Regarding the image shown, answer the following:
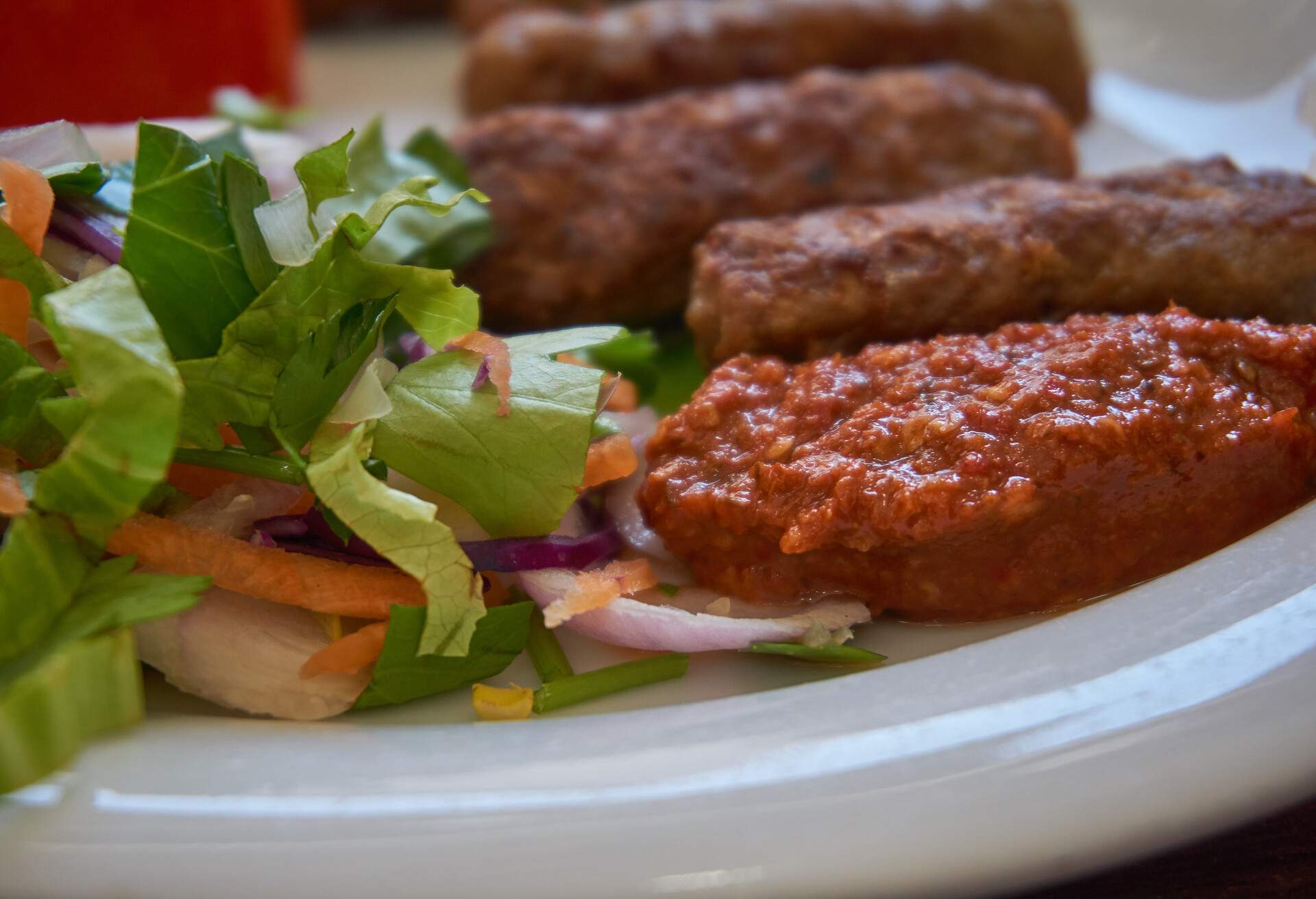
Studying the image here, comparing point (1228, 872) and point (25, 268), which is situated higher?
point (25, 268)

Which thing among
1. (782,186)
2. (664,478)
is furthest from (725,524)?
(782,186)

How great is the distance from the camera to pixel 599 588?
1.81 m

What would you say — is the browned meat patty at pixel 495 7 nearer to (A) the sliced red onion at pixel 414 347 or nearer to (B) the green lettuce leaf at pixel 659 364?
(B) the green lettuce leaf at pixel 659 364

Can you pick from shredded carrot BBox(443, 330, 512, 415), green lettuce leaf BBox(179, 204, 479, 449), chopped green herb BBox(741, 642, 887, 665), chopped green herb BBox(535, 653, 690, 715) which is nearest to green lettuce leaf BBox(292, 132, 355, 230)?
green lettuce leaf BBox(179, 204, 479, 449)

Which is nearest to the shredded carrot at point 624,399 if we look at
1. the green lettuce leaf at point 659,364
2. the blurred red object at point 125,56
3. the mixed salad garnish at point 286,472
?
the green lettuce leaf at point 659,364

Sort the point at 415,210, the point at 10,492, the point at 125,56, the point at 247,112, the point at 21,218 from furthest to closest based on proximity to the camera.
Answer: the point at 125,56 < the point at 247,112 < the point at 415,210 < the point at 21,218 < the point at 10,492

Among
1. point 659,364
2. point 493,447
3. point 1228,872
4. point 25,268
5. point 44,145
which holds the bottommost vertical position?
point 1228,872

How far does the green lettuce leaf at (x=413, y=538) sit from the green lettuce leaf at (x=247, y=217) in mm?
374

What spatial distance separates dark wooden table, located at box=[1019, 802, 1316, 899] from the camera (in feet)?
5.06

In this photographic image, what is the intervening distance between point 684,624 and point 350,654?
540mm

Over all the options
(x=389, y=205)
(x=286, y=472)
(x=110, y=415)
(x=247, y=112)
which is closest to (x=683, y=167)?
(x=389, y=205)

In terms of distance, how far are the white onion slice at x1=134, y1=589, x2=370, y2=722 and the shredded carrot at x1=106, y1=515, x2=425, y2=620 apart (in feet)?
0.23

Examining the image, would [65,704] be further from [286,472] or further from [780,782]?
[780,782]

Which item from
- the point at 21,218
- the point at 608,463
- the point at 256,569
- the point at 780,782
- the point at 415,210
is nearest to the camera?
the point at 780,782
